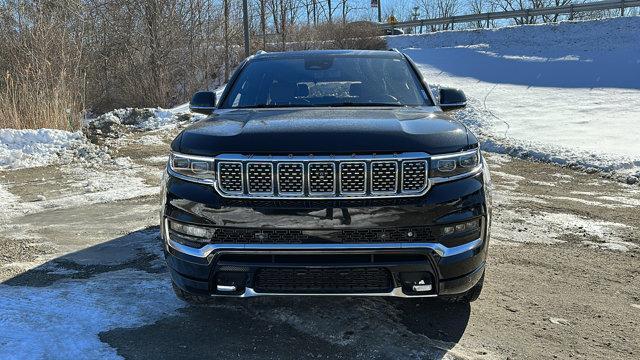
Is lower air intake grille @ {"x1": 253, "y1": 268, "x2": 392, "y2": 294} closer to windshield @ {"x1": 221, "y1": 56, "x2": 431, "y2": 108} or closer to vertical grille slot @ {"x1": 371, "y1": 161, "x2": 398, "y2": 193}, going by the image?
vertical grille slot @ {"x1": 371, "y1": 161, "x2": 398, "y2": 193}

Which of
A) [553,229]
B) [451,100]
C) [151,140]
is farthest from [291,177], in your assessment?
[151,140]

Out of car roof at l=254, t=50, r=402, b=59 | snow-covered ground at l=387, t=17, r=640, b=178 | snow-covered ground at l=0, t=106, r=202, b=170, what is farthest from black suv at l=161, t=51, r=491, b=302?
snow-covered ground at l=0, t=106, r=202, b=170

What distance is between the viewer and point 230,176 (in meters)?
2.91

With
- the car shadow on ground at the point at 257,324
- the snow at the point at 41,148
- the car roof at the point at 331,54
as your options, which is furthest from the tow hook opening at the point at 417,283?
the snow at the point at 41,148

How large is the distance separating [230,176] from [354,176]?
661mm

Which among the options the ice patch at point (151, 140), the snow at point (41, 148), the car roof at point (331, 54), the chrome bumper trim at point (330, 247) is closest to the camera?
the chrome bumper trim at point (330, 247)

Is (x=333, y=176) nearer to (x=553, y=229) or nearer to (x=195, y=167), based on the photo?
(x=195, y=167)

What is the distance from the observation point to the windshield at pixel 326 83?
13.6 ft

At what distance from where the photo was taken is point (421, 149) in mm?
2904

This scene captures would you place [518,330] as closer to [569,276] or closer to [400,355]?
[400,355]

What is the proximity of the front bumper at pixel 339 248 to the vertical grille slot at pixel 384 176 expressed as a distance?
10 cm

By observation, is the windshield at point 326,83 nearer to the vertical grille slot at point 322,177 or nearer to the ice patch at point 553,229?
the vertical grille slot at point 322,177

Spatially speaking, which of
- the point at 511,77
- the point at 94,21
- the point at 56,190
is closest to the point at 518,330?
the point at 56,190

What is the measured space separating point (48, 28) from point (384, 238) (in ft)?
42.6
